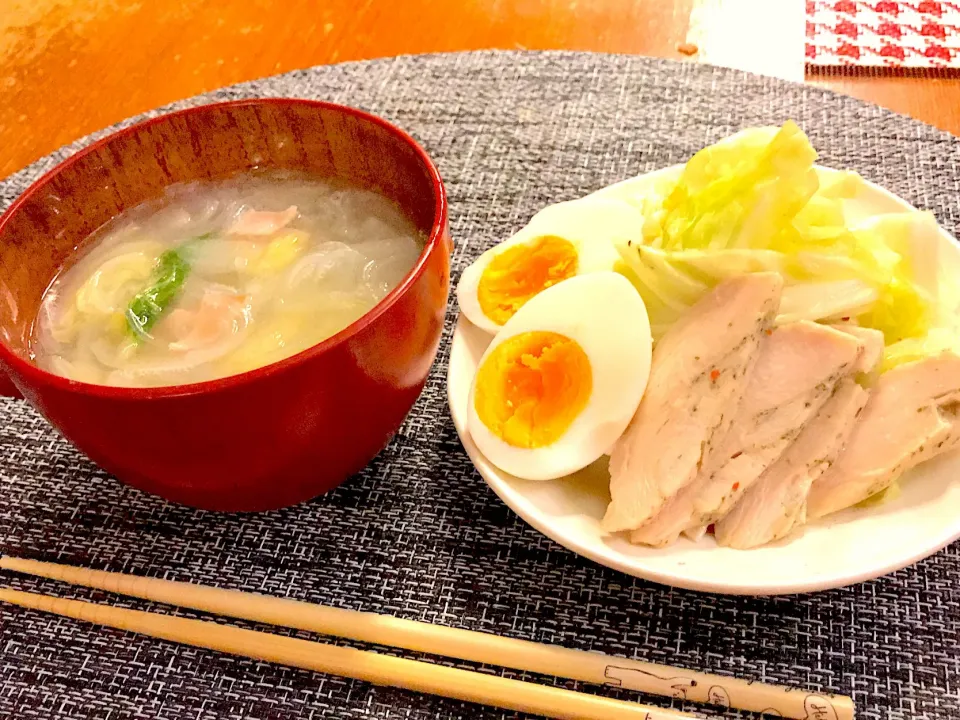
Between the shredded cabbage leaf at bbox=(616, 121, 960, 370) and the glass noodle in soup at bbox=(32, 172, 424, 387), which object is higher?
the glass noodle in soup at bbox=(32, 172, 424, 387)

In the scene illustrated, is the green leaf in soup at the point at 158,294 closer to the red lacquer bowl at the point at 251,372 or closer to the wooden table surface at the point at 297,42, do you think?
the red lacquer bowl at the point at 251,372

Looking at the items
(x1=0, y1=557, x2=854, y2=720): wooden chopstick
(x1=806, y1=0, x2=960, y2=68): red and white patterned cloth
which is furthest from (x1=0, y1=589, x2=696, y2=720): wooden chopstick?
(x1=806, y1=0, x2=960, y2=68): red and white patterned cloth

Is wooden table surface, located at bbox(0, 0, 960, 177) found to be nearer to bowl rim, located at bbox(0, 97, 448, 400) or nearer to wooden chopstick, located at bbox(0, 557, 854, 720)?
bowl rim, located at bbox(0, 97, 448, 400)

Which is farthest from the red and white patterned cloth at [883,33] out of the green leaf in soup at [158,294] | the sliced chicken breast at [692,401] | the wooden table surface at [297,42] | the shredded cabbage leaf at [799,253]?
the green leaf in soup at [158,294]

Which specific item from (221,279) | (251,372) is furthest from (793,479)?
(221,279)

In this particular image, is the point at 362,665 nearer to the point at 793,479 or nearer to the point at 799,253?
the point at 793,479

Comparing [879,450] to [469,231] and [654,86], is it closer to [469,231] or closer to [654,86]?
[469,231]

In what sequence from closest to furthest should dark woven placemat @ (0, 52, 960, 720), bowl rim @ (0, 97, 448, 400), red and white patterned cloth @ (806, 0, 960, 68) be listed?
1. bowl rim @ (0, 97, 448, 400)
2. dark woven placemat @ (0, 52, 960, 720)
3. red and white patterned cloth @ (806, 0, 960, 68)

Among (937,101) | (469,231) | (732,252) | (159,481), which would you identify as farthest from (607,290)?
(937,101)
